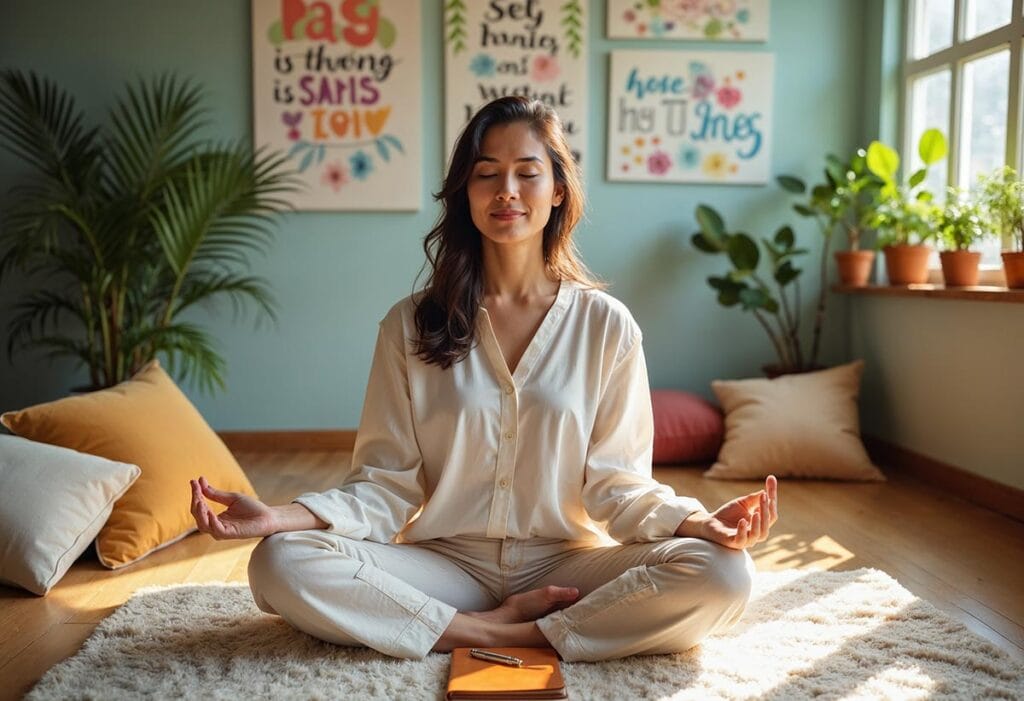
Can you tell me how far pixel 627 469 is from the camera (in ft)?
6.49

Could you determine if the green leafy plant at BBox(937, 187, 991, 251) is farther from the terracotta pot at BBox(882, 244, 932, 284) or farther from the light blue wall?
the light blue wall

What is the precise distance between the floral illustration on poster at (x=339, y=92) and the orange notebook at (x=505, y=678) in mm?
2776

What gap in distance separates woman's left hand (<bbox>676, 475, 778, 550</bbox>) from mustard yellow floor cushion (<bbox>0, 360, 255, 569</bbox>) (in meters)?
1.56

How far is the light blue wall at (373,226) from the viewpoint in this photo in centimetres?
411

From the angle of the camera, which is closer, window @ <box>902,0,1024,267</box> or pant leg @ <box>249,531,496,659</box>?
pant leg @ <box>249,531,496,659</box>

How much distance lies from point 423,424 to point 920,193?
8.34 ft

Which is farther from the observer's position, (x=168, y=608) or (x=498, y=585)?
(x=168, y=608)

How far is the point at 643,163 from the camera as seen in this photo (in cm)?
427

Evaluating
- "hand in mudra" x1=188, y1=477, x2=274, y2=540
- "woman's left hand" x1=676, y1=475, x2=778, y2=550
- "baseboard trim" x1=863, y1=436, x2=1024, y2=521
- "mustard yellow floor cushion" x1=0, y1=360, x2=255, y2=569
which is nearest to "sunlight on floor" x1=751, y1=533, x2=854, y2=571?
"baseboard trim" x1=863, y1=436, x2=1024, y2=521

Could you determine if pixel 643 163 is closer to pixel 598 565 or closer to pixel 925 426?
pixel 925 426

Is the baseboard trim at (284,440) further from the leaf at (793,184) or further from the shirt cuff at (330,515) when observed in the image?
the shirt cuff at (330,515)

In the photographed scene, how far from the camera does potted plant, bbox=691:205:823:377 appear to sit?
4055mm

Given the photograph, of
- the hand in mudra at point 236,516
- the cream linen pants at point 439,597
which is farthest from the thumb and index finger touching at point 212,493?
the cream linen pants at point 439,597

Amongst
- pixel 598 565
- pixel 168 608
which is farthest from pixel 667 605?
pixel 168 608
